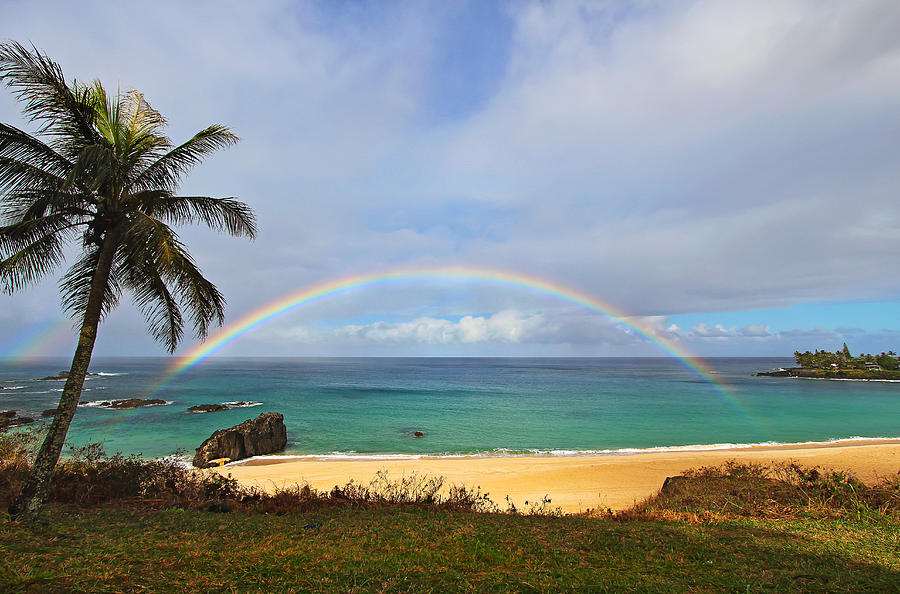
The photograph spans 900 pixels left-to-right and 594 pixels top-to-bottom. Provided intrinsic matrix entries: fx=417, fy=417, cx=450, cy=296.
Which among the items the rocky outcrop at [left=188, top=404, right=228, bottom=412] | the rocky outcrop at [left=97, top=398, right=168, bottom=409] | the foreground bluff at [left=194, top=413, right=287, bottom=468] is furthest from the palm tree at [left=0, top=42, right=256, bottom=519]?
the rocky outcrop at [left=97, top=398, right=168, bottom=409]

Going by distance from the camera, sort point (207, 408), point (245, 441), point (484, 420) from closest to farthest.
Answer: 1. point (245, 441)
2. point (484, 420)
3. point (207, 408)

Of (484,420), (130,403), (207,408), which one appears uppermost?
(130,403)

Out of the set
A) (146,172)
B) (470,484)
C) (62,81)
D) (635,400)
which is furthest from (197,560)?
(635,400)

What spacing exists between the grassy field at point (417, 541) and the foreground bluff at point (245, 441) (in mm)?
12340

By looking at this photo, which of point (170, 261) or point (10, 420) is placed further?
point (10, 420)

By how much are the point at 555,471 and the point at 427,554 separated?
43.7ft

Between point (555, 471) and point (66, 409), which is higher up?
point (66, 409)

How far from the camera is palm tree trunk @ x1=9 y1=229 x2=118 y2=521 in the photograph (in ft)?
20.9

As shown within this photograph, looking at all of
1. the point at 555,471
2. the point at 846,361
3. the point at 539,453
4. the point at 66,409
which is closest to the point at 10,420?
the point at 66,409

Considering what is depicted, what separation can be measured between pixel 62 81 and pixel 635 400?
54.5 m

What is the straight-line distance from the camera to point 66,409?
6.86m

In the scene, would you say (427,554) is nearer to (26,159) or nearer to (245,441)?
(26,159)

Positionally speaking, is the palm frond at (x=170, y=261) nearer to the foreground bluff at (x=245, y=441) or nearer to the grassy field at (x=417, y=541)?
the grassy field at (x=417, y=541)

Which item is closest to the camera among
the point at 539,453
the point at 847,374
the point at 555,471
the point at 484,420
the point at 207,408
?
the point at 555,471
